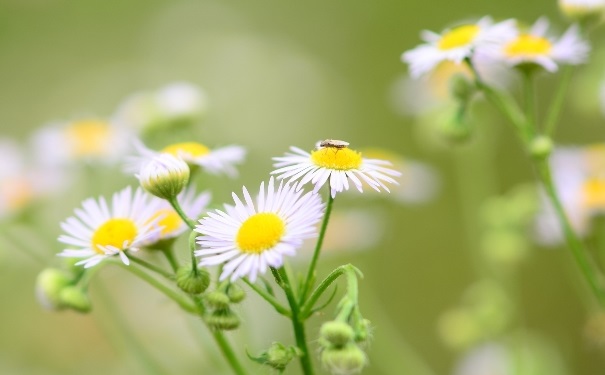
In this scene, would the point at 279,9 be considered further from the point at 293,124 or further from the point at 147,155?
the point at 147,155

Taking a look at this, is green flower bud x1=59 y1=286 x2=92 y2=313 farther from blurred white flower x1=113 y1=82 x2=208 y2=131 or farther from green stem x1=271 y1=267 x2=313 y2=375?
blurred white flower x1=113 y1=82 x2=208 y2=131

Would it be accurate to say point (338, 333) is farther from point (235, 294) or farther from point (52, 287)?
point (52, 287)

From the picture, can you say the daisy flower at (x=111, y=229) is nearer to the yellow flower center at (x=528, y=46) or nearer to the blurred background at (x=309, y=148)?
the blurred background at (x=309, y=148)

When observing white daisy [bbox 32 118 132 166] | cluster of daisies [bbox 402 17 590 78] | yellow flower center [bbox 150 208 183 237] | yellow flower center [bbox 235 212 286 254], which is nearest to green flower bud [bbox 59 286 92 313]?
yellow flower center [bbox 150 208 183 237]

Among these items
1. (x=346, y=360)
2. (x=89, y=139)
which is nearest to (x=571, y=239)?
(x=346, y=360)

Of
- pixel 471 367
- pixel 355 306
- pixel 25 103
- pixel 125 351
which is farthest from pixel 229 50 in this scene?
pixel 355 306
